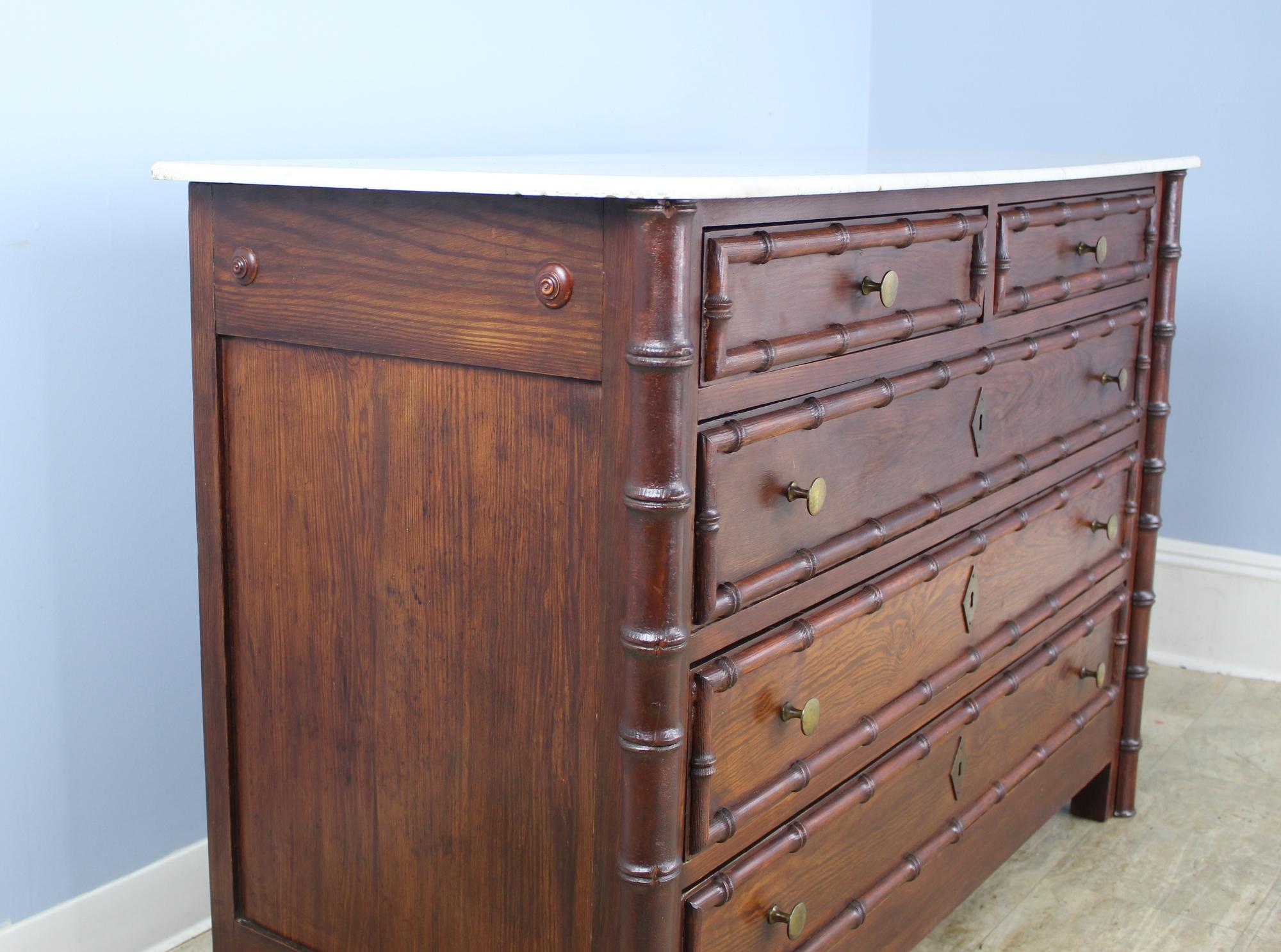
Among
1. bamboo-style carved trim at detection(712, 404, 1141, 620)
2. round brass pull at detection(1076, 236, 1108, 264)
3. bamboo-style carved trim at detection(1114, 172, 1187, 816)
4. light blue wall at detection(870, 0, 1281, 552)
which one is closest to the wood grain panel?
bamboo-style carved trim at detection(712, 404, 1141, 620)

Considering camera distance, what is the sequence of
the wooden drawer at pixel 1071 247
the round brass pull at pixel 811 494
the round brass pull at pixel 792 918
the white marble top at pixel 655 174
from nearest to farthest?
1. the white marble top at pixel 655 174
2. the round brass pull at pixel 811 494
3. the round brass pull at pixel 792 918
4. the wooden drawer at pixel 1071 247

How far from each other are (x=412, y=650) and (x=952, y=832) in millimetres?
867

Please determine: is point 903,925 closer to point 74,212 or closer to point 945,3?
point 74,212

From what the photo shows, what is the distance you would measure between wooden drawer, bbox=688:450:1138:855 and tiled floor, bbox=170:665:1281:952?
0.44 metres

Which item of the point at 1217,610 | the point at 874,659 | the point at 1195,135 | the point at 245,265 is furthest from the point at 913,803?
the point at 1195,135

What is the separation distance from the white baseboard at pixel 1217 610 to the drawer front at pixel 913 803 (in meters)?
0.94

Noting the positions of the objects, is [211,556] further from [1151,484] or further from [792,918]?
[1151,484]

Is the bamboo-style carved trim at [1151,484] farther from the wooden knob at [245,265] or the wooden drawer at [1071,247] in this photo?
the wooden knob at [245,265]

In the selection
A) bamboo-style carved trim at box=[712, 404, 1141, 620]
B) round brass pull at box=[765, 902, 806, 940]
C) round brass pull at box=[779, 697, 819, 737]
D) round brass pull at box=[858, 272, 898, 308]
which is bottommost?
round brass pull at box=[765, 902, 806, 940]

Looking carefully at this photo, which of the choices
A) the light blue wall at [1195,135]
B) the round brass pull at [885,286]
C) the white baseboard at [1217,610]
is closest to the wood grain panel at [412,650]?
the round brass pull at [885,286]

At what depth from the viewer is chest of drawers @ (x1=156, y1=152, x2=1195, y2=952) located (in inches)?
51.0

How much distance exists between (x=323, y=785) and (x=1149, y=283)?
61.3 inches

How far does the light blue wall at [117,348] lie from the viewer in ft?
5.64

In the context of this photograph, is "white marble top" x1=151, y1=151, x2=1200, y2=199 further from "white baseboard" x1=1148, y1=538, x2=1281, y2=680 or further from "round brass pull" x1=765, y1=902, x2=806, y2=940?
"white baseboard" x1=1148, y1=538, x2=1281, y2=680
